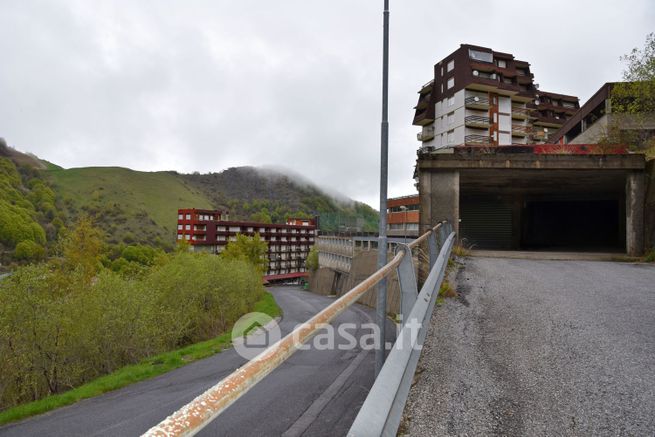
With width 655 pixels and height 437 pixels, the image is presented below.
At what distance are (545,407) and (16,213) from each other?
121m

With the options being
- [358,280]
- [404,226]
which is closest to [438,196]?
[358,280]

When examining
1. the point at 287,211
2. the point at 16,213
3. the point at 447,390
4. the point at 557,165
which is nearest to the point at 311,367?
the point at 447,390

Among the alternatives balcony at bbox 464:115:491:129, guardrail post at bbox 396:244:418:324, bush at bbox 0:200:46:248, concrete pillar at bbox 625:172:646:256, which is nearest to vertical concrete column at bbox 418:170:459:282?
concrete pillar at bbox 625:172:646:256

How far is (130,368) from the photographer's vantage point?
13.5 meters

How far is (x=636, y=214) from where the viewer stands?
13000 mm

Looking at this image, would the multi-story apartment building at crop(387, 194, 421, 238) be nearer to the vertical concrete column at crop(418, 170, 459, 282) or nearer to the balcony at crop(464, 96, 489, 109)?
the balcony at crop(464, 96, 489, 109)

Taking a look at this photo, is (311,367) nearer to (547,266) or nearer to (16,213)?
(547,266)

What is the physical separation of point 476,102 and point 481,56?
311 inches

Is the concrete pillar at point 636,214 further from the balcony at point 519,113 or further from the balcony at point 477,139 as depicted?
the balcony at point 519,113

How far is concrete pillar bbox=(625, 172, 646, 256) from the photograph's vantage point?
42.7 ft

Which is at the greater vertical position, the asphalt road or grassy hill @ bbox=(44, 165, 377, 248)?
grassy hill @ bbox=(44, 165, 377, 248)

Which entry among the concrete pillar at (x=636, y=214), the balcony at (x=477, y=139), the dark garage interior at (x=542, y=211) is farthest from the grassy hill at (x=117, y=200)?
the concrete pillar at (x=636, y=214)

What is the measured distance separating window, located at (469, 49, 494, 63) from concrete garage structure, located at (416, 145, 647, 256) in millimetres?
37217

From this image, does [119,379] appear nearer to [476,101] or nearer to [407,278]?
[407,278]
